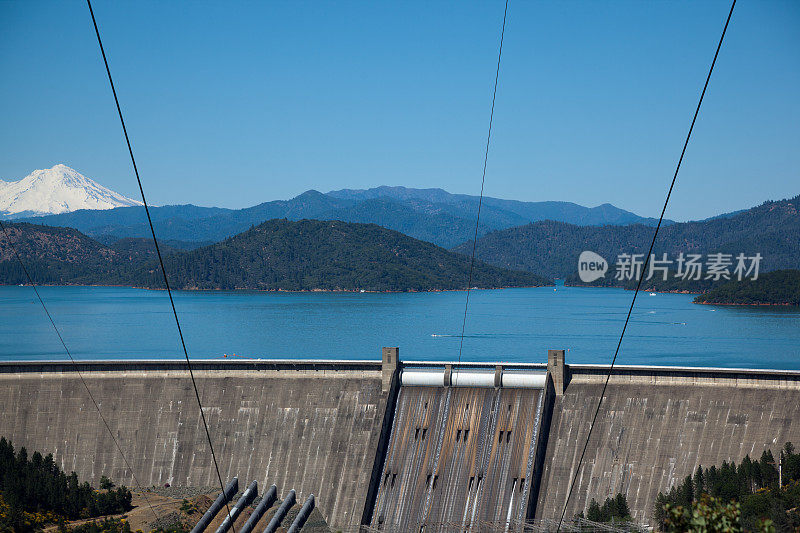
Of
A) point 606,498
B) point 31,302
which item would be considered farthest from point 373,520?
point 31,302

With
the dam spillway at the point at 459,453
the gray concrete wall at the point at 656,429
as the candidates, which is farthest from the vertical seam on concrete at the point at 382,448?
the gray concrete wall at the point at 656,429

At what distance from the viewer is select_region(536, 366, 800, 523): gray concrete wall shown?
37.9 m

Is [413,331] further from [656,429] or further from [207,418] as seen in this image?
[656,429]

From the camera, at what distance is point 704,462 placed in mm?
37969

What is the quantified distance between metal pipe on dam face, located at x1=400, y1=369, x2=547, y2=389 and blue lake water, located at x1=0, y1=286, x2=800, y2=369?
42546 millimetres

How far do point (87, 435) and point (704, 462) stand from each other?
3261cm

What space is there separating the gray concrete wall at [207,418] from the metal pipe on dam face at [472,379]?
6.49 ft

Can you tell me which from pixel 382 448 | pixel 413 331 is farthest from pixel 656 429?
pixel 413 331

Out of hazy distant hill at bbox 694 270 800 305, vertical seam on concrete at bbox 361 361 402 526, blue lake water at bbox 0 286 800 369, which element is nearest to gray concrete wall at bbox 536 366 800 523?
vertical seam on concrete at bbox 361 361 402 526

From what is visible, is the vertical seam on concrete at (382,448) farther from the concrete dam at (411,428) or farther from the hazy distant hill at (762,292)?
the hazy distant hill at (762,292)

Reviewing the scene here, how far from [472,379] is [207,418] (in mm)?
14865

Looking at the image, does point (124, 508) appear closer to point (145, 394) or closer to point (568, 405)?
point (145, 394)

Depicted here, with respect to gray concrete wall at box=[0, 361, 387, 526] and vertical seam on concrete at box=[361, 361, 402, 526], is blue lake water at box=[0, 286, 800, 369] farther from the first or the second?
vertical seam on concrete at box=[361, 361, 402, 526]

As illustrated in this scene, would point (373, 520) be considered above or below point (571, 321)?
below
